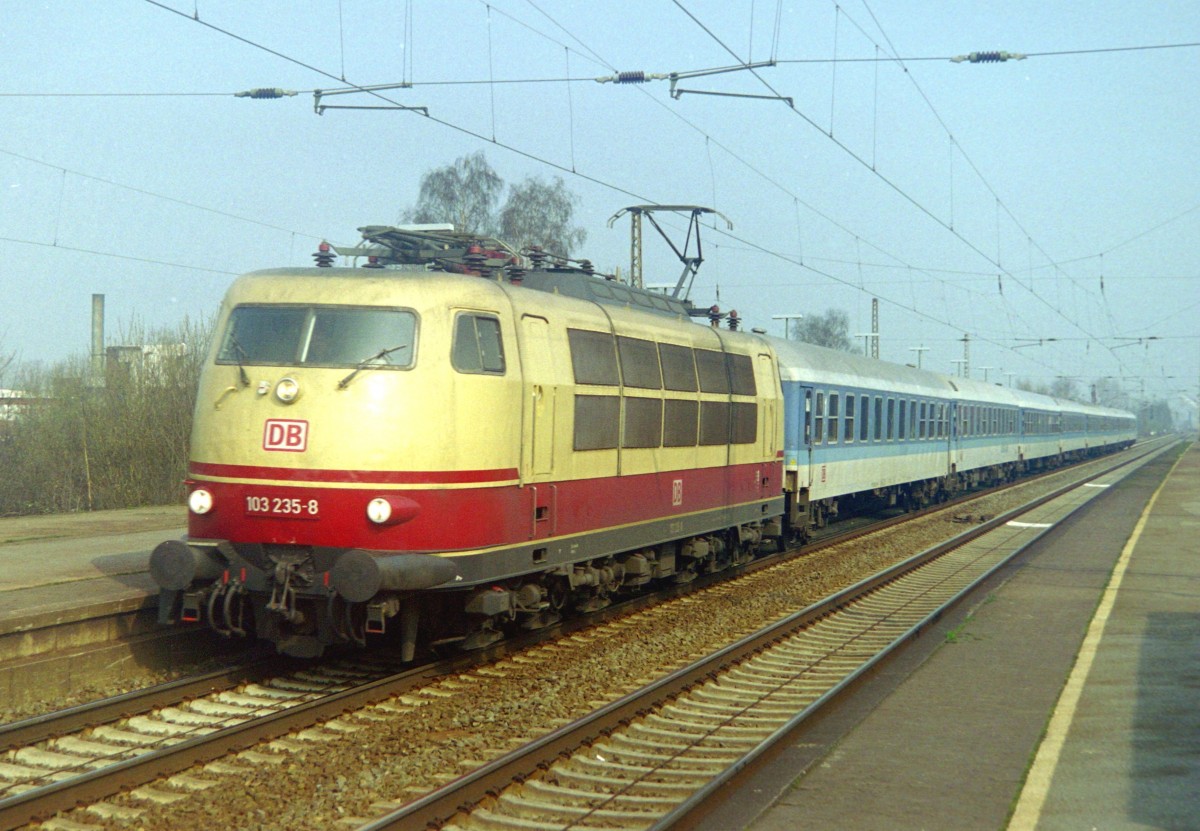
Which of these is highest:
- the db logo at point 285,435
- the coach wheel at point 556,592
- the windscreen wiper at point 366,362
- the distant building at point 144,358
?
the distant building at point 144,358

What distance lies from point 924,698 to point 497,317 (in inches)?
170

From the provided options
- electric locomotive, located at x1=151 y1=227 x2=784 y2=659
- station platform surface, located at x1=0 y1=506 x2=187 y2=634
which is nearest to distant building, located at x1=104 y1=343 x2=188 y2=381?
station platform surface, located at x1=0 y1=506 x2=187 y2=634

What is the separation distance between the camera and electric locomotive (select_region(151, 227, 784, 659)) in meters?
8.55

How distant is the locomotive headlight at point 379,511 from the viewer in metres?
8.44

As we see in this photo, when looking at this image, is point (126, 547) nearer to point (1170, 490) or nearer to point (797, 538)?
point (797, 538)

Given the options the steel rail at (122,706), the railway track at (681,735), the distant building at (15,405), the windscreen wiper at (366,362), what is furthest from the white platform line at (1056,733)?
the distant building at (15,405)

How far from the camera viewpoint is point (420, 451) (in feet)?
28.4

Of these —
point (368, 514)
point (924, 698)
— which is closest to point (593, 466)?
point (368, 514)

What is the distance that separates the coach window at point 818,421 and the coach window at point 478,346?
37.5 ft

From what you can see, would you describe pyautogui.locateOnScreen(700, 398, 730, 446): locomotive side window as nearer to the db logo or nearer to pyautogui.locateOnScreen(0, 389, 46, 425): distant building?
the db logo

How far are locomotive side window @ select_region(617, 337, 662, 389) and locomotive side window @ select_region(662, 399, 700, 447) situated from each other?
1.31ft

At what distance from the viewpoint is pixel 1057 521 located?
2467cm

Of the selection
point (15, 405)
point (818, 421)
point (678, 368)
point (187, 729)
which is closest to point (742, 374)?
point (678, 368)

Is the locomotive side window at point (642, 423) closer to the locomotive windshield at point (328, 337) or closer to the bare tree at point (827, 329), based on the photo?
the locomotive windshield at point (328, 337)
